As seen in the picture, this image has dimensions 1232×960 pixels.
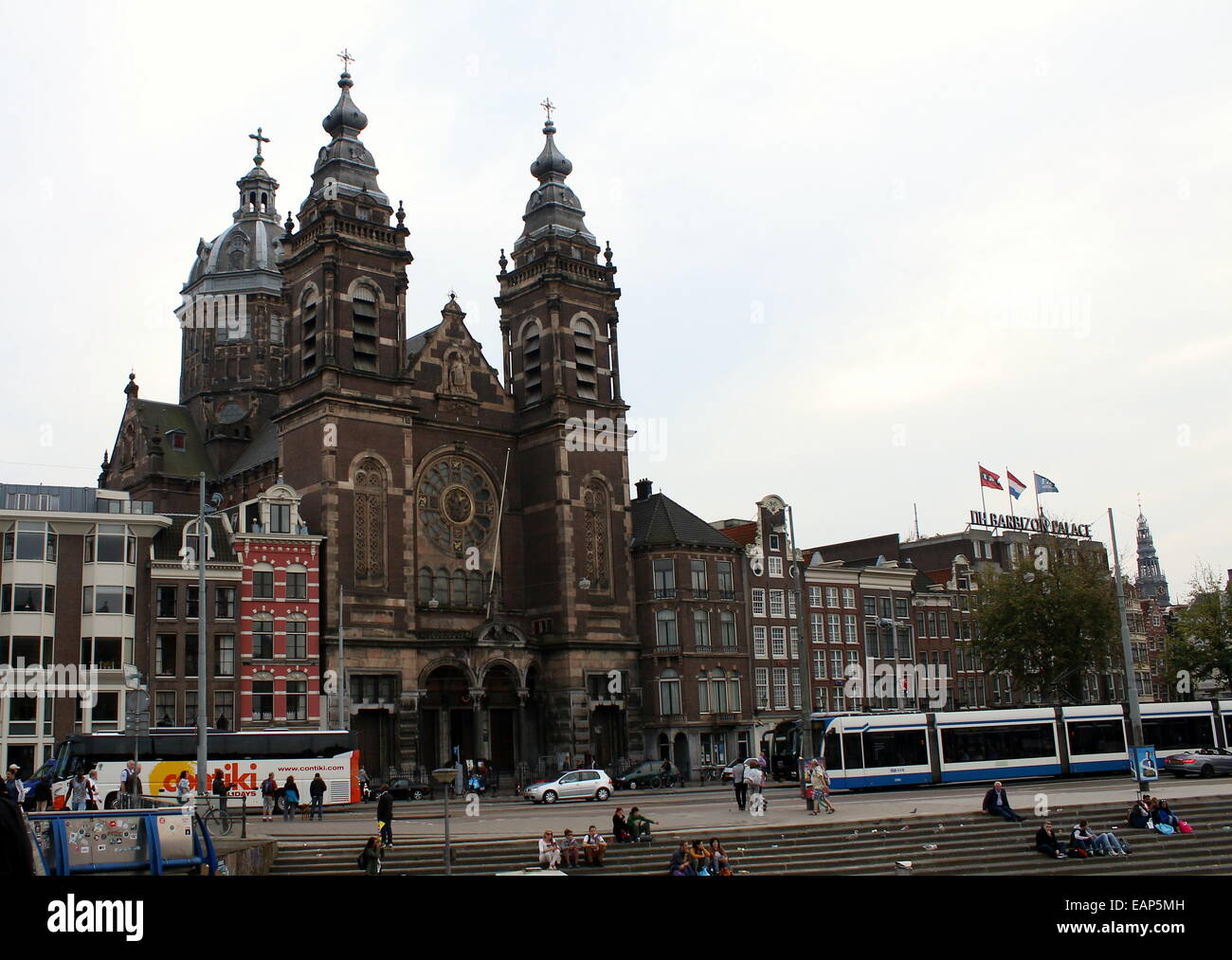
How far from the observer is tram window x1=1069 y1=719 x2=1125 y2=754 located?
5331 cm

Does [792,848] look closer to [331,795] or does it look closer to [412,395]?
Result: [331,795]

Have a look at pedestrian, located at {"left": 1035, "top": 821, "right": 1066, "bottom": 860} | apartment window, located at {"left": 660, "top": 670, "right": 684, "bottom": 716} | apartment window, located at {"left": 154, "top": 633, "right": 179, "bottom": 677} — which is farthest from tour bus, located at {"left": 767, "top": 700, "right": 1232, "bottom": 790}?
apartment window, located at {"left": 154, "top": 633, "right": 179, "bottom": 677}

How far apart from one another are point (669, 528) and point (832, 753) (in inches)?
1197

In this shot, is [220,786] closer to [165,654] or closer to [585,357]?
[165,654]

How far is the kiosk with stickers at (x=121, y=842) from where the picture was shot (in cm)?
1485

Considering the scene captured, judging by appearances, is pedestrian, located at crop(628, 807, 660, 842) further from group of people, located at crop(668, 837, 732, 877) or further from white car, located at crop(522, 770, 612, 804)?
white car, located at crop(522, 770, 612, 804)

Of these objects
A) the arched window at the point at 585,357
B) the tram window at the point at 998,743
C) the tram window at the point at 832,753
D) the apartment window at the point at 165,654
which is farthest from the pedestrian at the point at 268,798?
the arched window at the point at 585,357

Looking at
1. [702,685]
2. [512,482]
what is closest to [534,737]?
[702,685]

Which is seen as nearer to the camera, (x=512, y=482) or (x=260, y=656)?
(x=260, y=656)

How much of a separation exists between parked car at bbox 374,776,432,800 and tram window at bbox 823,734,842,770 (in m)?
20.2

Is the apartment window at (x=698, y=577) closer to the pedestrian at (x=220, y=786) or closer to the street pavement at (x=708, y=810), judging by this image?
the street pavement at (x=708, y=810)
